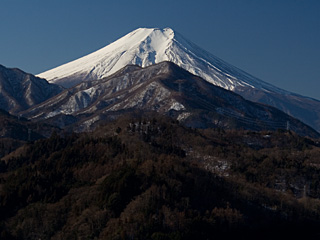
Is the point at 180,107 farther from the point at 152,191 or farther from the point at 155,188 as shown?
the point at 152,191

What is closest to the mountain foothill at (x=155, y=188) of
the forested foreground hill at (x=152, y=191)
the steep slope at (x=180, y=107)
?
the forested foreground hill at (x=152, y=191)

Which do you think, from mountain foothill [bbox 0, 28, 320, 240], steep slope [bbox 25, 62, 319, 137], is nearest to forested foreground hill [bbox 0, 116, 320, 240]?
mountain foothill [bbox 0, 28, 320, 240]

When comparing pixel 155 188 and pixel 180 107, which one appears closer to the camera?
pixel 155 188

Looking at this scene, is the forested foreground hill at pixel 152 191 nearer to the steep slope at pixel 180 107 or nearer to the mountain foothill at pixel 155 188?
the mountain foothill at pixel 155 188

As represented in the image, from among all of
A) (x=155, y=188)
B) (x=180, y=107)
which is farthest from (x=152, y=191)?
(x=180, y=107)

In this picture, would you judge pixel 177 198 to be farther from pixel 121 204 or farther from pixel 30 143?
pixel 30 143

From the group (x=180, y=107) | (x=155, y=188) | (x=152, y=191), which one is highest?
(x=180, y=107)

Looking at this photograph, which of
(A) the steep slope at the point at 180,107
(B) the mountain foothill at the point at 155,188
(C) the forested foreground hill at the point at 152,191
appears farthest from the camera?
(A) the steep slope at the point at 180,107

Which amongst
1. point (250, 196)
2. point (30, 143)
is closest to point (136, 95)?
point (30, 143)
